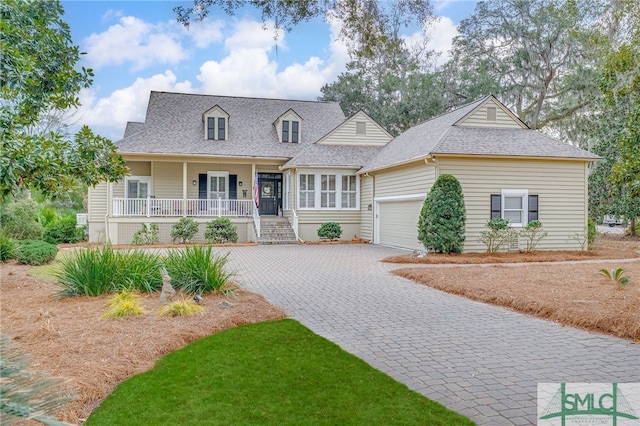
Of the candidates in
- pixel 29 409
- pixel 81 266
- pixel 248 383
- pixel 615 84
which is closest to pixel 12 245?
pixel 81 266

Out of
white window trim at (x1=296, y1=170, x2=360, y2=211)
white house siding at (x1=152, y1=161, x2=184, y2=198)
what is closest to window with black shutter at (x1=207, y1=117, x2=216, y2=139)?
white house siding at (x1=152, y1=161, x2=184, y2=198)

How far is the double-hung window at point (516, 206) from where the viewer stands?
16359 millimetres

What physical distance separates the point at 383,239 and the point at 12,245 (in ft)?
44.8

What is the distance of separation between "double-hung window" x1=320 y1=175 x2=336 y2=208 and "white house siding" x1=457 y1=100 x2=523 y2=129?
6.84 meters

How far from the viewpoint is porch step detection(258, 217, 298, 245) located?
2127 cm

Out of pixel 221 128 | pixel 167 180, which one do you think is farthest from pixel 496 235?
pixel 167 180

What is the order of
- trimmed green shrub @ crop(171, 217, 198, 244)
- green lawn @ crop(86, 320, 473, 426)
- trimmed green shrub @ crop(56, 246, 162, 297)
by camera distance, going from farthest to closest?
trimmed green shrub @ crop(171, 217, 198, 244), trimmed green shrub @ crop(56, 246, 162, 297), green lawn @ crop(86, 320, 473, 426)

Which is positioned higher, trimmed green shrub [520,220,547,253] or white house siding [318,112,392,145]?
white house siding [318,112,392,145]

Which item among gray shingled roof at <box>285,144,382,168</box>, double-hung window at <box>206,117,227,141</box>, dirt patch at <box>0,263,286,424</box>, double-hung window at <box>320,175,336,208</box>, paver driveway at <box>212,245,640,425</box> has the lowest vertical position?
paver driveway at <box>212,245,640,425</box>

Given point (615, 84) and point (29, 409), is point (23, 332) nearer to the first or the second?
point (29, 409)

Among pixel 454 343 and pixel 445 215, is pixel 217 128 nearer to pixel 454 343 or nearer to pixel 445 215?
pixel 445 215

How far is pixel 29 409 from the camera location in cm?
241

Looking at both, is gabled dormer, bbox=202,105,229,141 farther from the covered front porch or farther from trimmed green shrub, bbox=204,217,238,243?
trimmed green shrub, bbox=204,217,238,243

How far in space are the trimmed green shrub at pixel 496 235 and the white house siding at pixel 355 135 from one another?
9.34 meters
